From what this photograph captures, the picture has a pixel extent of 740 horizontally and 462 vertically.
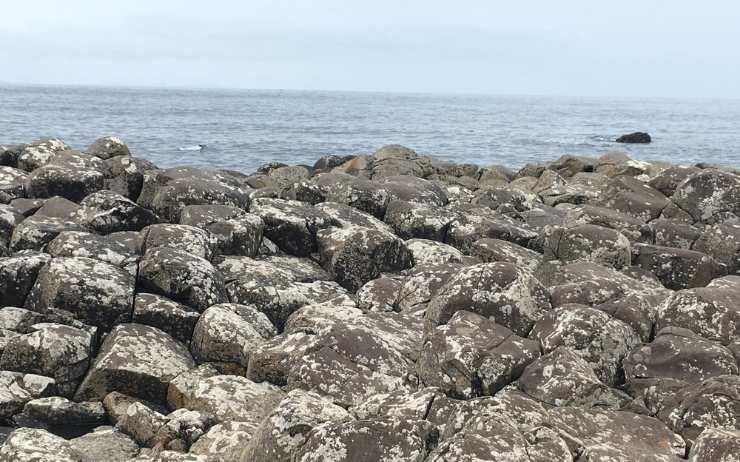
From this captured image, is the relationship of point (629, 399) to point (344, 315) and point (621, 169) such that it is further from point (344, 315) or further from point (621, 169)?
point (621, 169)

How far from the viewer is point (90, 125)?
219 ft

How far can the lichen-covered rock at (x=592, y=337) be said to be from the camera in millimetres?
8648

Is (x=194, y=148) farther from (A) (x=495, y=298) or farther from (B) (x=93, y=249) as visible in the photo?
(A) (x=495, y=298)

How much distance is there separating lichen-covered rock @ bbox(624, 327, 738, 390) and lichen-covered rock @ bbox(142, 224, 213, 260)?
7503mm

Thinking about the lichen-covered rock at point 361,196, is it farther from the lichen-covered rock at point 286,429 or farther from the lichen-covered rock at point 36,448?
the lichen-covered rock at point 36,448

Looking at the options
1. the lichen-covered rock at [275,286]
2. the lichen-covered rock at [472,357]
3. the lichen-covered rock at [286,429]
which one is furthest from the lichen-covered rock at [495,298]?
the lichen-covered rock at [275,286]

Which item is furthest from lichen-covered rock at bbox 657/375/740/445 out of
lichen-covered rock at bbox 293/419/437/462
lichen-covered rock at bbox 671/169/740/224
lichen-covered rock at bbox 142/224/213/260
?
lichen-covered rock at bbox 671/169/740/224

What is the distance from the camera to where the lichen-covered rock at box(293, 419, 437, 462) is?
6359mm

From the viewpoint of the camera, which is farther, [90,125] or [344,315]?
[90,125]

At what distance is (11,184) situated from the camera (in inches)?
604

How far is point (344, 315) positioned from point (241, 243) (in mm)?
3579

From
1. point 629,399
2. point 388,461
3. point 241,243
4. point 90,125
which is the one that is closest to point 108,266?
point 241,243

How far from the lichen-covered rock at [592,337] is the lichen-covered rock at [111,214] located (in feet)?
28.2

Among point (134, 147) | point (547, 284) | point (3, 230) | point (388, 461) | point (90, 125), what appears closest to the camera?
point (388, 461)
